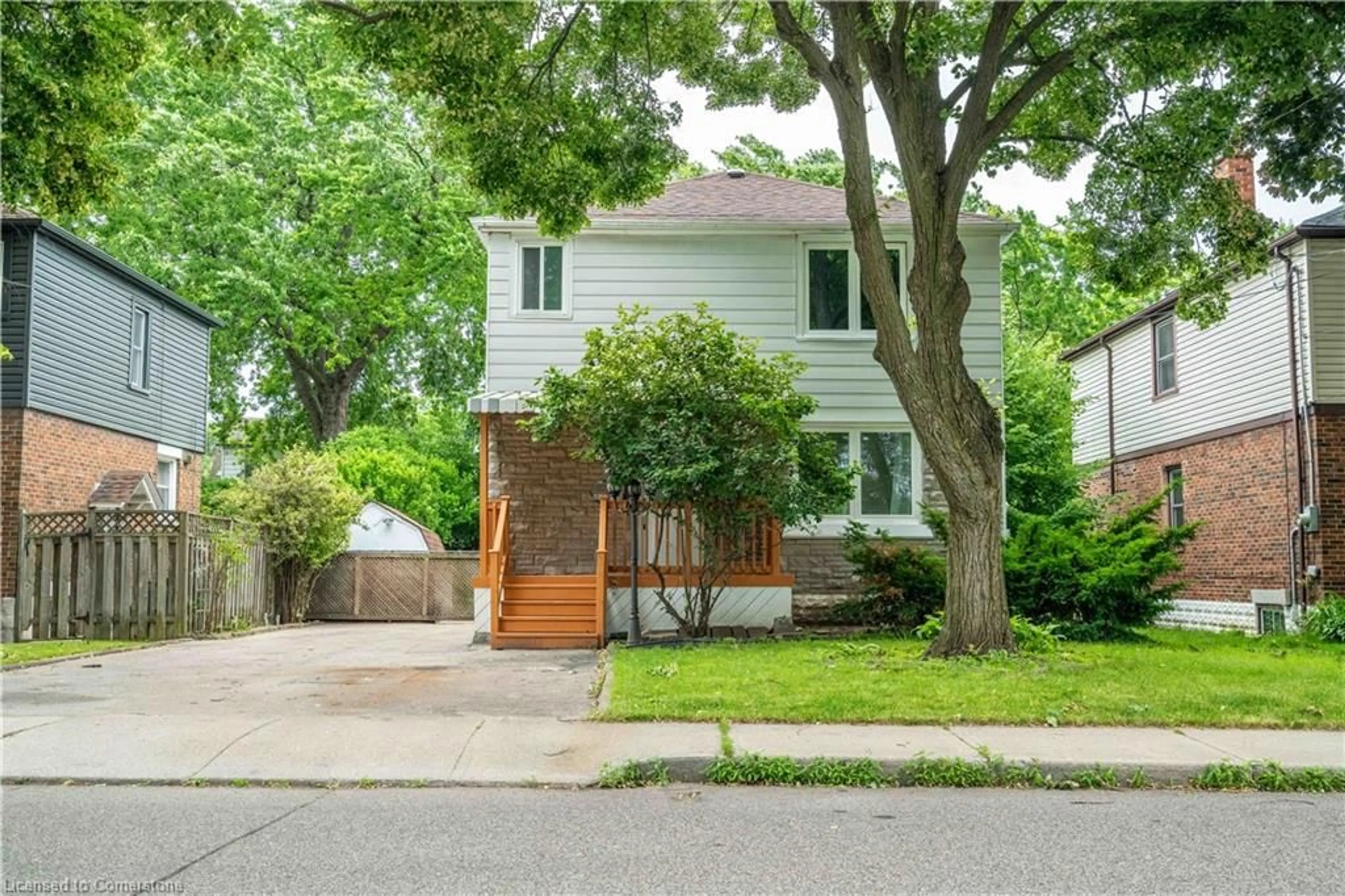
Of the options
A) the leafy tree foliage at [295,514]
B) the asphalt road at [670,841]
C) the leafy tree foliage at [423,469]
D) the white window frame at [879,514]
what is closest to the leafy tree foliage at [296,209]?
the leafy tree foliage at [423,469]

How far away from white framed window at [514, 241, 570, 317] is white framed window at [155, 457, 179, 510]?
33.8ft

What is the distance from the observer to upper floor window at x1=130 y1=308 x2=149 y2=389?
21688mm

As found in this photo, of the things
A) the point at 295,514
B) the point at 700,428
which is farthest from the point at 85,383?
the point at 700,428

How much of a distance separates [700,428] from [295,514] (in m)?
11.5

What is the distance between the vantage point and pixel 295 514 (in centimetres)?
2208

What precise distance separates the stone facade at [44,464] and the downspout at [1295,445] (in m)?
19.3

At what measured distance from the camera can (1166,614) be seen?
22.6 meters

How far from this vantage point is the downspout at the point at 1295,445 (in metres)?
17.4

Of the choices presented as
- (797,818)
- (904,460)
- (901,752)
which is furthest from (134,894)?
(904,460)

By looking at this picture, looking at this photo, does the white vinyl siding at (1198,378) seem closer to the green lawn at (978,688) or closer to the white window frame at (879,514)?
the white window frame at (879,514)

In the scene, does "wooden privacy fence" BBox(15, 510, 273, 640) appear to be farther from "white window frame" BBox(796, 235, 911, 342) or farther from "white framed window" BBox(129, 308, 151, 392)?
"white window frame" BBox(796, 235, 911, 342)

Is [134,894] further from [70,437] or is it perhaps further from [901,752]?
[70,437]

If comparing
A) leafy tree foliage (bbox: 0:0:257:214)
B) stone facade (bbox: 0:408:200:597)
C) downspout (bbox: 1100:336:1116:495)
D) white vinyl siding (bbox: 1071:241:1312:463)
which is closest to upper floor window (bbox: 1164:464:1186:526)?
white vinyl siding (bbox: 1071:241:1312:463)

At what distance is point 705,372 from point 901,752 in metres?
7.36
